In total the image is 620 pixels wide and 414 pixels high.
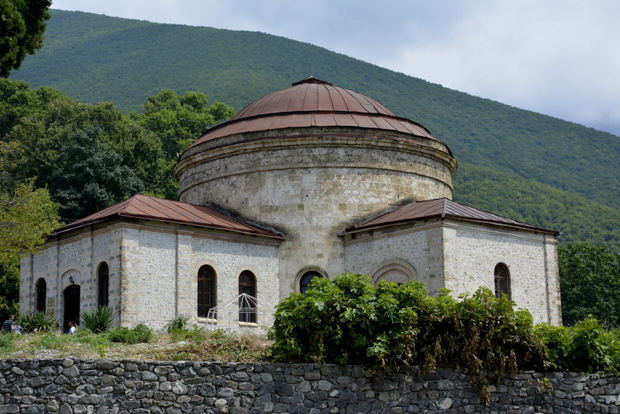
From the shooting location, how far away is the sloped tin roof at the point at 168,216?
23422mm

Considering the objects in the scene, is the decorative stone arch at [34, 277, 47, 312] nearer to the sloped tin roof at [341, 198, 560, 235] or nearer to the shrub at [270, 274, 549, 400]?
the sloped tin roof at [341, 198, 560, 235]

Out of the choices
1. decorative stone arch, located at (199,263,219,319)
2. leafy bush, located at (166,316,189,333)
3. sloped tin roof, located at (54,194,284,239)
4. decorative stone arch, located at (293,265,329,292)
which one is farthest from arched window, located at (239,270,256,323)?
leafy bush, located at (166,316,189,333)

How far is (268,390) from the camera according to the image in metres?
14.5

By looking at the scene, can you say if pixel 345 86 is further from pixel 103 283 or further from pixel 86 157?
pixel 103 283

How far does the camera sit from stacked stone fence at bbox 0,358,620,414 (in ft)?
43.9

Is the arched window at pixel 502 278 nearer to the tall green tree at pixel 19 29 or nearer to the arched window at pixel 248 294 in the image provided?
the arched window at pixel 248 294

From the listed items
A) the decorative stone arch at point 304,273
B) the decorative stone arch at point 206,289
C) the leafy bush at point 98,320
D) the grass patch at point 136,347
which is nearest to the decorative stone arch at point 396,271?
the decorative stone arch at point 304,273

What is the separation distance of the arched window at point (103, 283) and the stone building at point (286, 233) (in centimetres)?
5

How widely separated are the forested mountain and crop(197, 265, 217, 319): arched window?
189 ft

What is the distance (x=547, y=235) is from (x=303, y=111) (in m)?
9.56

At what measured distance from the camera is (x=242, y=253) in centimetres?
2597

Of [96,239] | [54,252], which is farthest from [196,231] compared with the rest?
[54,252]

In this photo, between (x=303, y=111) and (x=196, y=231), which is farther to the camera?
(x=303, y=111)

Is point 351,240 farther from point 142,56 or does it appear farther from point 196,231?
point 142,56
